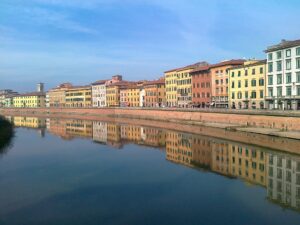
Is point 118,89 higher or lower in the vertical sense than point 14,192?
higher

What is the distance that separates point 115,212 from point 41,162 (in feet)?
56.9

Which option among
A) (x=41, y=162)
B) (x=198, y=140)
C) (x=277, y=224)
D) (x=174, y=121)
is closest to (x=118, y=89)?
(x=174, y=121)

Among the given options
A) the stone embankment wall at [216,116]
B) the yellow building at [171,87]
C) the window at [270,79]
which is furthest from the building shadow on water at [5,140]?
the yellow building at [171,87]

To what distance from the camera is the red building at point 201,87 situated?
271 ft

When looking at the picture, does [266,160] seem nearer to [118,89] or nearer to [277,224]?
[277,224]

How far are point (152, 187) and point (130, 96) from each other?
102 meters

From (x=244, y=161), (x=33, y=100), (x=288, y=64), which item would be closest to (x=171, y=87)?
(x=288, y=64)

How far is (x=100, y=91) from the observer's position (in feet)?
467

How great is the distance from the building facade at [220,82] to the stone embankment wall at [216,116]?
811 centimetres

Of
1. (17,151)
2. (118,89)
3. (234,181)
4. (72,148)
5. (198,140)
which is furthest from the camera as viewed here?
(118,89)

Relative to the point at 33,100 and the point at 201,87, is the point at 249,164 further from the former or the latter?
the point at 33,100

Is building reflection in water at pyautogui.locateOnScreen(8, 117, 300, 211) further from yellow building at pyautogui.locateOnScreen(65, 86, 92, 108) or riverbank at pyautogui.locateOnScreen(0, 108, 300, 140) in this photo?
yellow building at pyautogui.locateOnScreen(65, 86, 92, 108)

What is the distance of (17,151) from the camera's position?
134 feet

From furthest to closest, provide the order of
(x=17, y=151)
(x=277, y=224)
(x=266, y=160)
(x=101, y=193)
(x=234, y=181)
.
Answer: (x=17, y=151) → (x=266, y=160) → (x=234, y=181) → (x=101, y=193) → (x=277, y=224)
